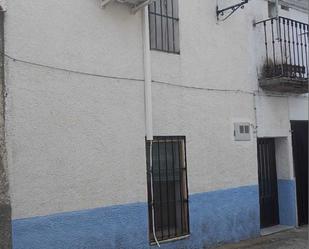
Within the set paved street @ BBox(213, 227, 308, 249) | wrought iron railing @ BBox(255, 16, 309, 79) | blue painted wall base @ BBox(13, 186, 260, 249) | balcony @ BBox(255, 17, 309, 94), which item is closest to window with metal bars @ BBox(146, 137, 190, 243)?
blue painted wall base @ BBox(13, 186, 260, 249)

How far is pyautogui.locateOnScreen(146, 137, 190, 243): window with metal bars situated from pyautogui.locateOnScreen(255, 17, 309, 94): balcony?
283 cm

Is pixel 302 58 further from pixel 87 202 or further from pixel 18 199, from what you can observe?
pixel 18 199

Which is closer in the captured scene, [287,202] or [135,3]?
[135,3]

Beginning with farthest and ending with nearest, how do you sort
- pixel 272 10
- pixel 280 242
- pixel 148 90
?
pixel 272 10
pixel 280 242
pixel 148 90

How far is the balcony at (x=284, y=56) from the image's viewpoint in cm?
991

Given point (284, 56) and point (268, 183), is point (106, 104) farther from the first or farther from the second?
point (284, 56)

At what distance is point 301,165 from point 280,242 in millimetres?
2538

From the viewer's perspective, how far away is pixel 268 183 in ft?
34.5

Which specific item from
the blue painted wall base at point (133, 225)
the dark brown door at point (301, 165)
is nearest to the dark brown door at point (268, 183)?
the dark brown door at point (301, 165)

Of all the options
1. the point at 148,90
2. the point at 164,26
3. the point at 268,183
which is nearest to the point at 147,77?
the point at 148,90

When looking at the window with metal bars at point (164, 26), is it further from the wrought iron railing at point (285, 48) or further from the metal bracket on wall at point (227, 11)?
the wrought iron railing at point (285, 48)

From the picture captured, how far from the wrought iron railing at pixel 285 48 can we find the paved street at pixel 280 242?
3.20 m

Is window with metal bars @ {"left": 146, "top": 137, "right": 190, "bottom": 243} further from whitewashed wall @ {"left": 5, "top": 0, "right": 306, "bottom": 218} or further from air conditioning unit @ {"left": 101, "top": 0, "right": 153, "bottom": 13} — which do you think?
air conditioning unit @ {"left": 101, "top": 0, "right": 153, "bottom": 13}

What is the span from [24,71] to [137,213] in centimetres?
276
